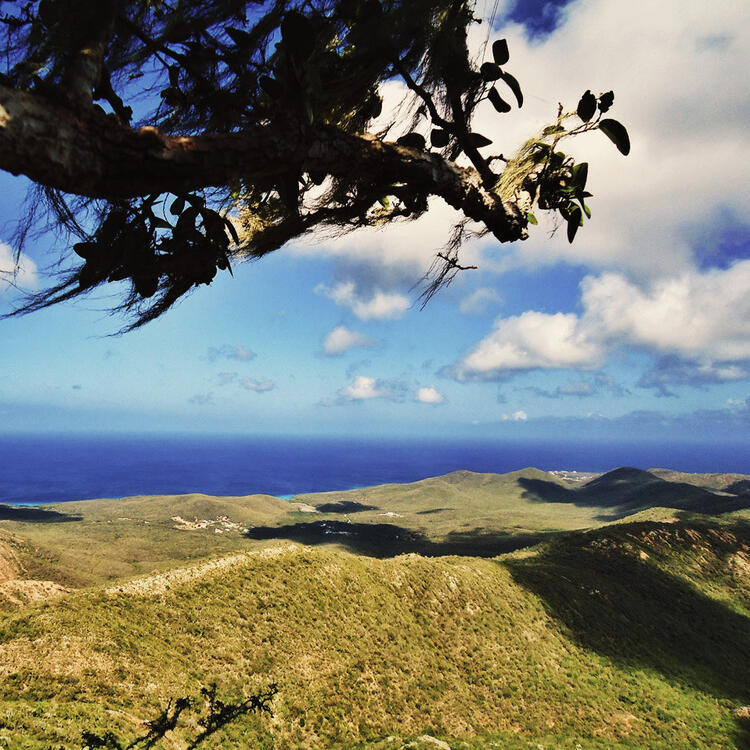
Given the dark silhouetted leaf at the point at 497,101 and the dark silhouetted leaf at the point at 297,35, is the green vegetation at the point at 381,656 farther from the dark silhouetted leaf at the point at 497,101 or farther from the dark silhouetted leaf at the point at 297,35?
the dark silhouetted leaf at the point at 497,101

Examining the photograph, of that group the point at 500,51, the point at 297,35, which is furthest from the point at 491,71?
the point at 297,35

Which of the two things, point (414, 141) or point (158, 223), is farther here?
point (414, 141)

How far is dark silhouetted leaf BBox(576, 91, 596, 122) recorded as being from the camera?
4.04 metres

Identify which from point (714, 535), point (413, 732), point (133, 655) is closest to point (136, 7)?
point (133, 655)

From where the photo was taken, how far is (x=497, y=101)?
4.26 metres

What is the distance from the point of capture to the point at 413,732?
55.5ft

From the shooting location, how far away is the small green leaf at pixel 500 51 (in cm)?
393

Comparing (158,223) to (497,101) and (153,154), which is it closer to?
(153,154)

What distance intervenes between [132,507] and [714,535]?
Answer: 17200 cm

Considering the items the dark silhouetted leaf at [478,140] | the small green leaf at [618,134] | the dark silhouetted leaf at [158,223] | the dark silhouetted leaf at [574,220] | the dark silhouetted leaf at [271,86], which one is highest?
the dark silhouetted leaf at [478,140]

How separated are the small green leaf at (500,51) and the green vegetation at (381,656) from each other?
1460 centimetres

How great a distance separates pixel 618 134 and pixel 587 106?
1.35ft

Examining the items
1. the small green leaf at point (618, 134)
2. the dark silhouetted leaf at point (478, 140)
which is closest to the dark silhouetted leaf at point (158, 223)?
the dark silhouetted leaf at point (478, 140)

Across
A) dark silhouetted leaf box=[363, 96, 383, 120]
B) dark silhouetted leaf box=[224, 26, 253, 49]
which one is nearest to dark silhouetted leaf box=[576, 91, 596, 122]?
dark silhouetted leaf box=[363, 96, 383, 120]
